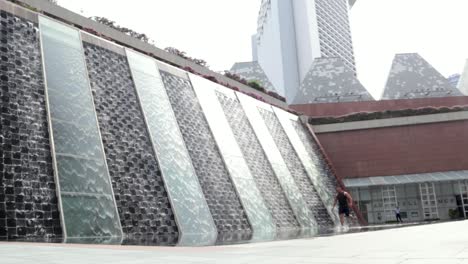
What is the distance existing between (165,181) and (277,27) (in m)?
88.8

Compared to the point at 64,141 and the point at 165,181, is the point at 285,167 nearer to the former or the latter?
the point at 165,181

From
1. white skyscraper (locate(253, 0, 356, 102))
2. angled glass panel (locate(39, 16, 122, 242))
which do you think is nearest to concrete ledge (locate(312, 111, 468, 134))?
angled glass panel (locate(39, 16, 122, 242))

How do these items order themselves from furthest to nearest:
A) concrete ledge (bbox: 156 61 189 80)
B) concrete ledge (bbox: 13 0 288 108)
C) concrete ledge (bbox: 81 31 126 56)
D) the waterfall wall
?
concrete ledge (bbox: 156 61 189 80), concrete ledge (bbox: 13 0 288 108), concrete ledge (bbox: 81 31 126 56), the waterfall wall

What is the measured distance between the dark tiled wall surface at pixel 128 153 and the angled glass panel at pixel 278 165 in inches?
A: 313

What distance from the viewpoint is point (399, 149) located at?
97.1 ft

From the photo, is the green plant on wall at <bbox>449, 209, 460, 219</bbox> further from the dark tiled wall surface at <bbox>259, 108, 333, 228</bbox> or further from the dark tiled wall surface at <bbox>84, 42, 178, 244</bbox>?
the dark tiled wall surface at <bbox>84, 42, 178, 244</bbox>

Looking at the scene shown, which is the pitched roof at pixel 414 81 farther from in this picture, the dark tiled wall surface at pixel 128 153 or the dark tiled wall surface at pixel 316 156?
the dark tiled wall surface at pixel 128 153

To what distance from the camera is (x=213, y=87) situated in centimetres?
2105

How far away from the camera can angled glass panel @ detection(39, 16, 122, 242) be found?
995 cm

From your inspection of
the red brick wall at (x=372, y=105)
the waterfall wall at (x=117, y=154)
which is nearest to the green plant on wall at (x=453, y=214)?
the red brick wall at (x=372, y=105)

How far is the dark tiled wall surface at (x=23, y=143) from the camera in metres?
8.97

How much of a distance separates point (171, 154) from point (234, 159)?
4.06m

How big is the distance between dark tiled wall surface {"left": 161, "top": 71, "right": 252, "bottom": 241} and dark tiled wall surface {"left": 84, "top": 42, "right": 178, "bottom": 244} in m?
2.02

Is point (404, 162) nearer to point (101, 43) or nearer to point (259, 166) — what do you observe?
point (259, 166)
